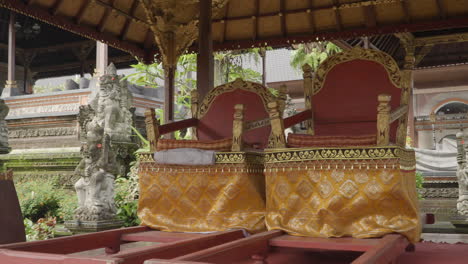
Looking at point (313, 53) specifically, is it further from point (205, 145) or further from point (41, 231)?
point (205, 145)

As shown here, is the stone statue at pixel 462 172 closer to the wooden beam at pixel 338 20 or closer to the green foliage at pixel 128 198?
the wooden beam at pixel 338 20

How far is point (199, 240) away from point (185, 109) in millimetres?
7761

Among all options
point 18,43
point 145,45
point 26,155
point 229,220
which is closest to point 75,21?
A: point 145,45

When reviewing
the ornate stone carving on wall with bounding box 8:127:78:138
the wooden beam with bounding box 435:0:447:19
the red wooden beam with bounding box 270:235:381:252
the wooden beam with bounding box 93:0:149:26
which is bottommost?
the red wooden beam with bounding box 270:235:381:252

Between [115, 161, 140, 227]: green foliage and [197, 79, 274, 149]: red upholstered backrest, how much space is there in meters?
2.06

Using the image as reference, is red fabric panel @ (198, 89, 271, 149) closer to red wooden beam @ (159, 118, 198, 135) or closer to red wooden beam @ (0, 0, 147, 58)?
red wooden beam @ (159, 118, 198, 135)

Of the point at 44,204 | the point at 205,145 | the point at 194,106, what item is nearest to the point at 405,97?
the point at 205,145

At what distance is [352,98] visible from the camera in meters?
3.15

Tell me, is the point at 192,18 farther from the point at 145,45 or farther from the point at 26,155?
the point at 26,155

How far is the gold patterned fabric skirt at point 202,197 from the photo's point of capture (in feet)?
8.63

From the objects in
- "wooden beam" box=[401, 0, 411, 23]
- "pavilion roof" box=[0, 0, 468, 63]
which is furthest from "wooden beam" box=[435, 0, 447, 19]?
"wooden beam" box=[401, 0, 411, 23]

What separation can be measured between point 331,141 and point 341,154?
0.09 m

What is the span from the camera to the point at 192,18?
4.24 m

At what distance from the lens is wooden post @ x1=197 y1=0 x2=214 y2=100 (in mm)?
3885
